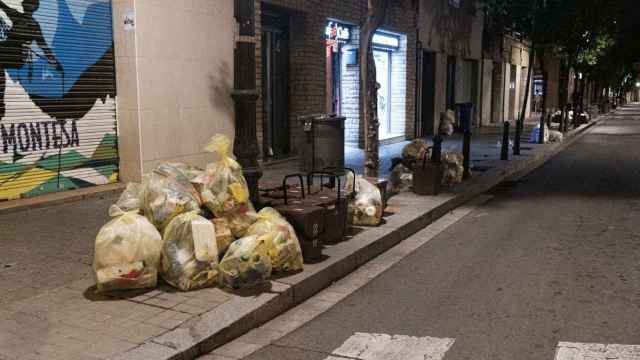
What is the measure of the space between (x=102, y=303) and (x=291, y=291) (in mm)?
1542

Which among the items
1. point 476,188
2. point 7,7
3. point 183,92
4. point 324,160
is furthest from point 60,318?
point 476,188

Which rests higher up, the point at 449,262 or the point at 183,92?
the point at 183,92

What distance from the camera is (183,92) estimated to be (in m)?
10.6

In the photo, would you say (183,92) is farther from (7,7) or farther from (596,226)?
(596,226)

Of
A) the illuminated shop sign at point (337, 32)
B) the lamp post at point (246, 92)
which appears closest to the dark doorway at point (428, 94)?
the illuminated shop sign at point (337, 32)

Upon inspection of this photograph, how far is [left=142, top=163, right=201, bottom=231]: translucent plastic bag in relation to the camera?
5402mm

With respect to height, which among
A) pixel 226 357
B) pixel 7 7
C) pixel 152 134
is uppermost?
pixel 7 7

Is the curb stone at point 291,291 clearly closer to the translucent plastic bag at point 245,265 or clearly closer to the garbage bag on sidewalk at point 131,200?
the translucent plastic bag at point 245,265

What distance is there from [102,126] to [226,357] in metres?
6.32

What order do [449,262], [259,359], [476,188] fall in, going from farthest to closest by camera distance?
[476,188] < [449,262] < [259,359]

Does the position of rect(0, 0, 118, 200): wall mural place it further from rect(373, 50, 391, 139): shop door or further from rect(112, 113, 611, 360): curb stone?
rect(373, 50, 391, 139): shop door

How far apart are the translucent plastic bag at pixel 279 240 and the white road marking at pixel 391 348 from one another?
1161mm

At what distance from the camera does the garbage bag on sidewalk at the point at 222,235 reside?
5.44 metres

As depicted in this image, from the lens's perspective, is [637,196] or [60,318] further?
[637,196]
